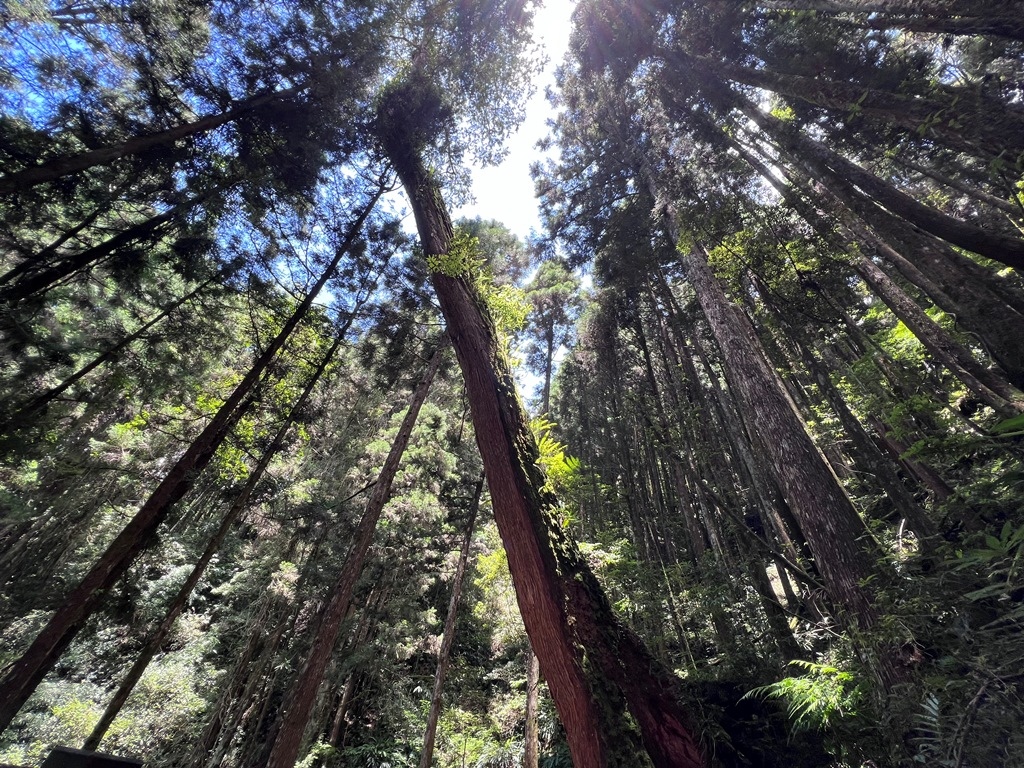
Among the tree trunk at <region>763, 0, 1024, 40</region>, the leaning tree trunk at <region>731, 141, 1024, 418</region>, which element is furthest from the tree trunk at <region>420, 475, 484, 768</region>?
the tree trunk at <region>763, 0, 1024, 40</region>

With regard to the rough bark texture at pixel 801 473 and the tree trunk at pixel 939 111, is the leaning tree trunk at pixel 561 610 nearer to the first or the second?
the rough bark texture at pixel 801 473

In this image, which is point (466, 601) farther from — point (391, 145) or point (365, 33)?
point (365, 33)

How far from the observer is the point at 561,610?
7.55ft

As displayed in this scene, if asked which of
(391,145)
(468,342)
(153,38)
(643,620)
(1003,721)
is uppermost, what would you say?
(391,145)

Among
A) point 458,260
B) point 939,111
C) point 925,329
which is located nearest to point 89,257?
point 458,260

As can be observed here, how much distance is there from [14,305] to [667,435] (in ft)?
32.6

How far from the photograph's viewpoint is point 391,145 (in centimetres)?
562

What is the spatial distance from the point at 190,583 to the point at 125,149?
5300 millimetres

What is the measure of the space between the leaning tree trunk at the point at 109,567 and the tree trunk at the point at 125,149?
2627 millimetres

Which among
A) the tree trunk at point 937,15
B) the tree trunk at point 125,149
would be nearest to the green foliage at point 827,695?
the tree trunk at point 937,15

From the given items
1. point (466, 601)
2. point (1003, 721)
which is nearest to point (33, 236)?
point (1003, 721)

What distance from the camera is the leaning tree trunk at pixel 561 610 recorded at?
1987 mm

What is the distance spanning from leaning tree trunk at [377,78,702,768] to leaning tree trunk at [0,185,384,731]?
3.59 m

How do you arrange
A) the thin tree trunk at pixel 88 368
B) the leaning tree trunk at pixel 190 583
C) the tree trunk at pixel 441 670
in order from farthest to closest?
1. the tree trunk at pixel 441 670
2. the thin tree trunk at pixel 88 368
3. the leaning tree trunk at pixel 190 583
